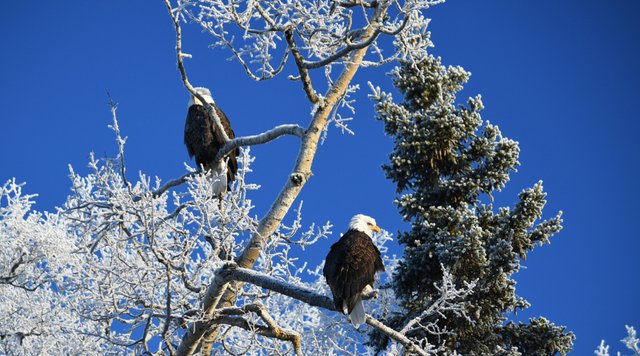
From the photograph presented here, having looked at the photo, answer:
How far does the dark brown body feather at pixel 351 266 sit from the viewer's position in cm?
660

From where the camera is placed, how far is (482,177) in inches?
426

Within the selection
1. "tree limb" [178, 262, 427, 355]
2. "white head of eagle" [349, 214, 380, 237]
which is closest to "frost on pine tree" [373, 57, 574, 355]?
"white head of eagle" [349, 214, 380, 237]

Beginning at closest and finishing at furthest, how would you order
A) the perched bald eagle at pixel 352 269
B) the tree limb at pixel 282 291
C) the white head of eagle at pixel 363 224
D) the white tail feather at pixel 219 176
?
the tree limb at pixel 282 291, the perched bald eagle at pixel 352 269, the white head of eagle at pixel 363 224, the white tail feather at pixel 219 176

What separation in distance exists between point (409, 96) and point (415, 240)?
2494mm

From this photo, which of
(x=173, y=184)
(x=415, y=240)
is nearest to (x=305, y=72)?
(x=173, y=184)

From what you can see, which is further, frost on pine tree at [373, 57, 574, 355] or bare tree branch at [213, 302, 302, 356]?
frost on pine tree at [373, 57, 574, 355]

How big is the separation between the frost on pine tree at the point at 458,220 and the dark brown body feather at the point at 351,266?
234cm

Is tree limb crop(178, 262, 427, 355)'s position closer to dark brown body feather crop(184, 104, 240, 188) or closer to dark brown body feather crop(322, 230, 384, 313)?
dark brown body feather crop(322, 230, 384, 313)

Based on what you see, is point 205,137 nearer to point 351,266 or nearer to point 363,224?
point 363,224

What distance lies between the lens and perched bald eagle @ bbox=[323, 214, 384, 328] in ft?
21.6

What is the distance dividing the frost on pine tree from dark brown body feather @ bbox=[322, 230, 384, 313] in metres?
2.34

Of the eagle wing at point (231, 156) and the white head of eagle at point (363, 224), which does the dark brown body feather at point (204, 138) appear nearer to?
the eagle wing at point (231, 156)

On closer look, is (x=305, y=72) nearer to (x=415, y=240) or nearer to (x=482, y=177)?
(x=415, y=240)

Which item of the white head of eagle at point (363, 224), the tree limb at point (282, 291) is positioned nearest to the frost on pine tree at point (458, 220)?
the white head of eagle at point (363, 224)
